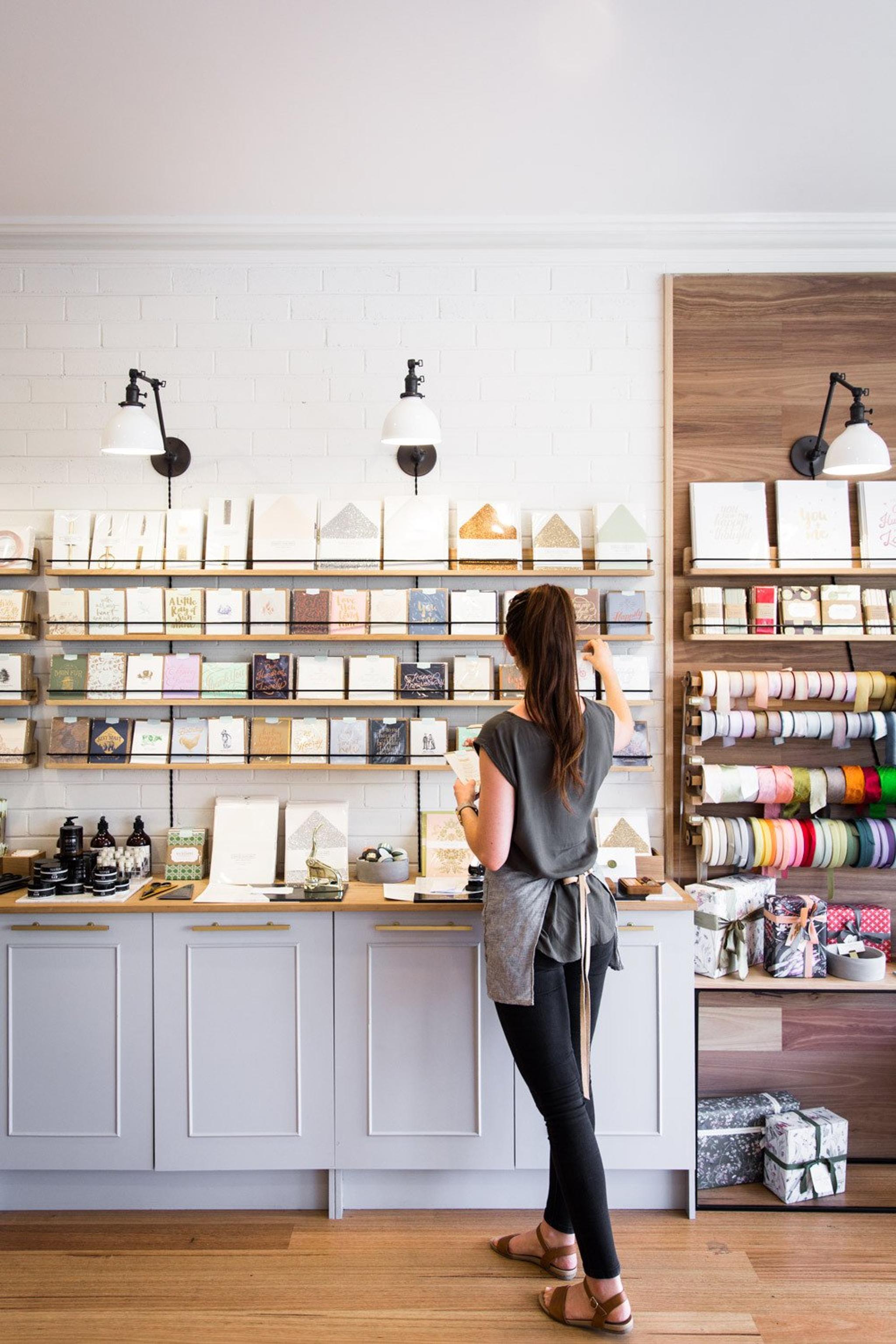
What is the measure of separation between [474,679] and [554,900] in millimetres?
1057

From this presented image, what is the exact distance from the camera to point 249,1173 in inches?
112

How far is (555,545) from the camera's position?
10.5 feet

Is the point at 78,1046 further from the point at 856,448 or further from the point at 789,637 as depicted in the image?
the point at 856,448

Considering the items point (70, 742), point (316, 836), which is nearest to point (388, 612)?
point (316, 836)

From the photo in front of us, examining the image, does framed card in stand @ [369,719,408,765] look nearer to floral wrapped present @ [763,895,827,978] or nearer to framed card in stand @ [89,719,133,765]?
framed card in stand @ [89,719,133,765]

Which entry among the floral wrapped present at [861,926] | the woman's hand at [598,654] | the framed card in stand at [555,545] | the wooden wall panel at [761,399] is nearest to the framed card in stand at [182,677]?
the framed card in stand at [555,545]

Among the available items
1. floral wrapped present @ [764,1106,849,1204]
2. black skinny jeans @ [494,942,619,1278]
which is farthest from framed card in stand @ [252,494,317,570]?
floral wrapped present @ [764,1106,849,1204]

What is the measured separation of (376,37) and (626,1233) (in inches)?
131

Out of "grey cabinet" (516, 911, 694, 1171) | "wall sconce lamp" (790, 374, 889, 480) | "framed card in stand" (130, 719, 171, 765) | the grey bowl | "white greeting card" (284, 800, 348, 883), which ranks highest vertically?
"wall sconce lamp" (790, 374, 889, 480)

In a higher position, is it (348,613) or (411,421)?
(411,421)

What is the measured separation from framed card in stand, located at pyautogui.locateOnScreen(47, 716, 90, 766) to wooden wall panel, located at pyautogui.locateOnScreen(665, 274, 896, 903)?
2.08 metres

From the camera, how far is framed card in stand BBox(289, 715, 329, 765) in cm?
319

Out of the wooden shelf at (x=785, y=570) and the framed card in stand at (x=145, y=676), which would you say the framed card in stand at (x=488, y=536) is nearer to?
the wooden shelf at (x=785, y=570)

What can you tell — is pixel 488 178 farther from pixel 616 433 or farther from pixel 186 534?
pixel 186 534
